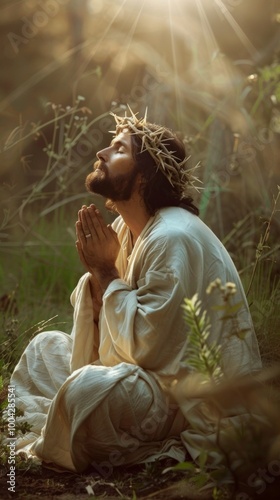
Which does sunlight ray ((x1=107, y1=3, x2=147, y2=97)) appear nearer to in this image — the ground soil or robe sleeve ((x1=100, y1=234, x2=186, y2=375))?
robe sleeve ((x1=100, y1=234, x2=186, y2=375))

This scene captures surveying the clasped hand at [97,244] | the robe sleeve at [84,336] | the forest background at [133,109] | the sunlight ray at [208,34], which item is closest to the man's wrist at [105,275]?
the clasped hand at [97,244]

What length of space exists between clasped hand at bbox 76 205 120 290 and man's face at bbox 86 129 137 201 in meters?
0.10

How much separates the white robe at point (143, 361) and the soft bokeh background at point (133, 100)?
4.98ft

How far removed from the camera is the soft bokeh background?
6.45 metres

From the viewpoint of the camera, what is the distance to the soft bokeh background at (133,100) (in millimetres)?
6449

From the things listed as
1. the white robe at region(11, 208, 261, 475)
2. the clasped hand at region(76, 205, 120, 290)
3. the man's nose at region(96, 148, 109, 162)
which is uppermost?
the man's nose at region(96, 148, 109, 162)

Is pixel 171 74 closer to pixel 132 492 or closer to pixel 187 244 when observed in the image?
pixel 187 244

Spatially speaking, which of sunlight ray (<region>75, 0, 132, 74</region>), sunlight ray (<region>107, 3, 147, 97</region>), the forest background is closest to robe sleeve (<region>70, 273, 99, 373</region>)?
the forest background

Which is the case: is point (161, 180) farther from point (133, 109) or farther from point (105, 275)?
point (133, 109)

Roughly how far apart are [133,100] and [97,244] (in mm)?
3435

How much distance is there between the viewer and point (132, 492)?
3.67m

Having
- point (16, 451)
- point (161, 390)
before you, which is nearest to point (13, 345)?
point (16, 451)

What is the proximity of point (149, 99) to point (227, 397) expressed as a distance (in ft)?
13.8

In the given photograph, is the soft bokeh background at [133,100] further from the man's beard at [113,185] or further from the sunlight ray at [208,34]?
the man's beard at [113,185]
